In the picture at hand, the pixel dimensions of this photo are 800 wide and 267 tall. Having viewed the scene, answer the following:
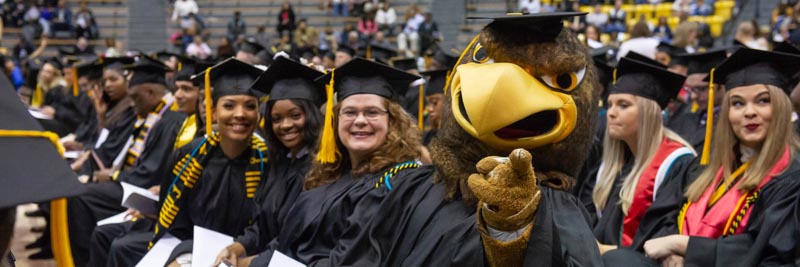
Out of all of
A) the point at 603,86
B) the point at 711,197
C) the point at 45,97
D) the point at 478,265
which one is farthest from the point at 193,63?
the point at 45,97

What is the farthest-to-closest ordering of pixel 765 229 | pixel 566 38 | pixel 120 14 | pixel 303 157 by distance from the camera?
A: 1. pixel 120 14
2. pixel 303 157
3. pixel 765 229
4. pixel 566 38

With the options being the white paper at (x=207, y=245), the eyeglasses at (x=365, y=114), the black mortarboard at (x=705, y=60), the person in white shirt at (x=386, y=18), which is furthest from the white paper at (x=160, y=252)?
the person in white shirt at (x=386, y=18)

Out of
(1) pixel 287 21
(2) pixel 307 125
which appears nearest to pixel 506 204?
(2) pixel 307 125

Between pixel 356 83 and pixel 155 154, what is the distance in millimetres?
2931

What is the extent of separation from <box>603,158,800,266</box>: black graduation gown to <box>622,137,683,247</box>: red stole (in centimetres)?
73

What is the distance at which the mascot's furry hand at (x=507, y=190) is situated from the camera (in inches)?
78.9

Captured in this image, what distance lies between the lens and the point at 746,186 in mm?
3557

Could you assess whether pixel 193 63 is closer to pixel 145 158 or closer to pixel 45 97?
pixel 145 158

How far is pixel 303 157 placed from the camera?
4469 millimetres

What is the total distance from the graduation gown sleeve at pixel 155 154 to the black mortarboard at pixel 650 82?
11.1 feet

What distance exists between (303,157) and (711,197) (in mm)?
1982

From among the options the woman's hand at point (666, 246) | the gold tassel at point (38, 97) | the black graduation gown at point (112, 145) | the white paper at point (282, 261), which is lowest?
the gold tassel at point (38, 97)

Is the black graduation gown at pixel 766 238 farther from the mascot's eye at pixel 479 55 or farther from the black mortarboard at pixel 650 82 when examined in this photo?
the mascot's eye at pixel 479 55

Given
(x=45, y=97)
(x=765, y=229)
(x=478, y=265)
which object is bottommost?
(x=45, y=97)
